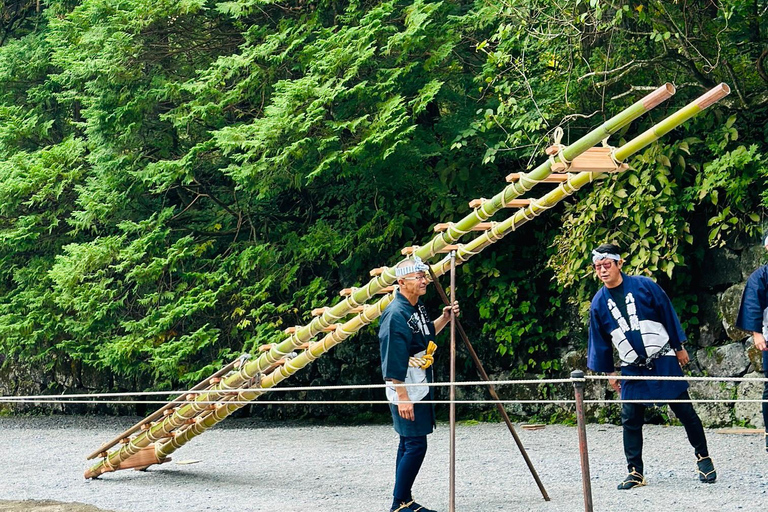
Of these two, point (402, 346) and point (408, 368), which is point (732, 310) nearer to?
point (408, 368)

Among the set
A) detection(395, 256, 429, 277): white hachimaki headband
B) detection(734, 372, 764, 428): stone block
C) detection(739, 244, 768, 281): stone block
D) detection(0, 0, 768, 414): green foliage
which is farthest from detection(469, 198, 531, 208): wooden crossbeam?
detection(734, 372, 764, 428): stone block

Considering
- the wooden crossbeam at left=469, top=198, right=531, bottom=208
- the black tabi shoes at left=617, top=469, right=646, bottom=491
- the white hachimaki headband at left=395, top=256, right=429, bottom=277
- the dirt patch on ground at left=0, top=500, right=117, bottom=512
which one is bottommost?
the dirt patch on ground at left=0, top=500, right=117, bottom=512

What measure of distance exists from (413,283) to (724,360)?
4.55 meters

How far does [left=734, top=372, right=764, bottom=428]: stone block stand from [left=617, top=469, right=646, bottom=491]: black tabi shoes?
283 cm

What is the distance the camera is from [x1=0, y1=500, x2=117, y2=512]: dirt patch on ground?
604 cm

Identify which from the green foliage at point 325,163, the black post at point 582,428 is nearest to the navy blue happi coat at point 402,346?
the black post at point 582,428

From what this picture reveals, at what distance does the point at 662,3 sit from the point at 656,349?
3.96m

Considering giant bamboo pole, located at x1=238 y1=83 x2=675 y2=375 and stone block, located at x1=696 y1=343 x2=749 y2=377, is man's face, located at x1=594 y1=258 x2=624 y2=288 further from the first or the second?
stone block, located at x1=696 y1=343 x2=749 y2=377

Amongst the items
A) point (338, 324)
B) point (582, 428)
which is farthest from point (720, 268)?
point (582, 428)

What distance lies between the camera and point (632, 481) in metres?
5.73

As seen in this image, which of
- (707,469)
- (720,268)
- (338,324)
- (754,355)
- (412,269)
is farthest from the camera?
(720,268)

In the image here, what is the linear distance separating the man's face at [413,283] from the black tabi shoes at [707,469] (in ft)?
7.27

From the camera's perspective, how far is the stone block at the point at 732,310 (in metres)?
8.34

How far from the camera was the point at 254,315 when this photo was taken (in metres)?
10.5
